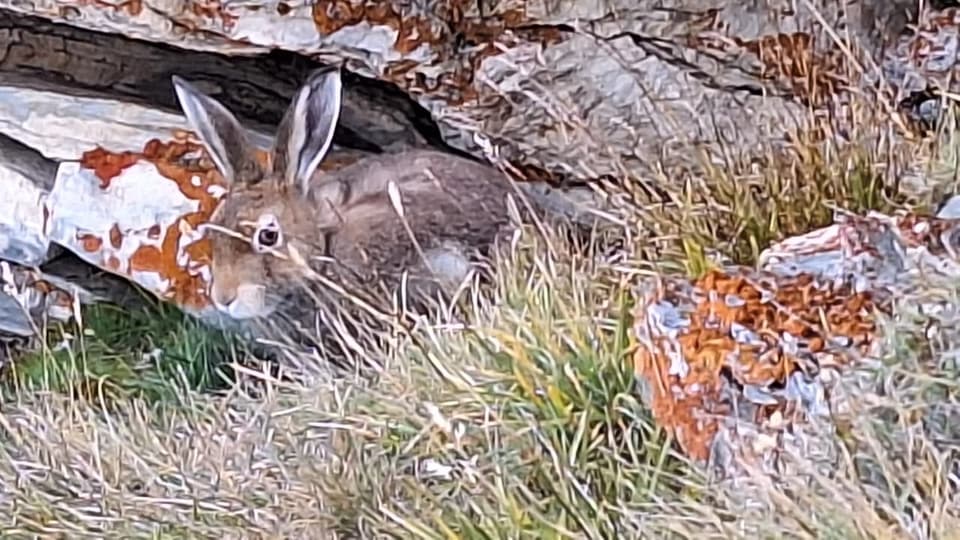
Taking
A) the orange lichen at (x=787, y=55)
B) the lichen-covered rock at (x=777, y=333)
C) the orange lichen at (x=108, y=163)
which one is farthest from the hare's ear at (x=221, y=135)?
the lichen-covered rock at (x=777, y=333)

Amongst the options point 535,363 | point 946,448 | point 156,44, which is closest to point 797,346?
point 946,448

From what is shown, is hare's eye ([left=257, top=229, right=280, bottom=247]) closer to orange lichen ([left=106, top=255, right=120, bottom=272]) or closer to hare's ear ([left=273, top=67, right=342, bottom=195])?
hare's ear ([left=273, top=67, right=342, bottom=195])

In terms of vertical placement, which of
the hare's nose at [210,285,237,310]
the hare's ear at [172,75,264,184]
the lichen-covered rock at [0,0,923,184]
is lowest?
the hare's nose at [210,285,237,310]

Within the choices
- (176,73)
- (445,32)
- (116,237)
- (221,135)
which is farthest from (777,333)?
(176,73)

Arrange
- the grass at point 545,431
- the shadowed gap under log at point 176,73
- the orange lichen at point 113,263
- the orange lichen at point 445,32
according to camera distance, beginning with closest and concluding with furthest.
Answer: the grass at point 545,431, the orange lichen at point 445,32, the orange lichen at point 113,263, the shadowed gap under log at point 176,73

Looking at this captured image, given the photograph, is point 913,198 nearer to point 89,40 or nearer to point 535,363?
point 535,363

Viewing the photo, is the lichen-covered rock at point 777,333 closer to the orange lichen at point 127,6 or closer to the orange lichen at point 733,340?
the orange lichen at point 733,340

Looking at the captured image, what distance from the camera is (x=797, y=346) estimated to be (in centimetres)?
284

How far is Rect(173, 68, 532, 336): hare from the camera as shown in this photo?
4383 millimetres

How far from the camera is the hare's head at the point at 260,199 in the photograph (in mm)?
4359

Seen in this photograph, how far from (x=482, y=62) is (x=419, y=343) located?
1.13 meters

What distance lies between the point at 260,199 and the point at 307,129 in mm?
267

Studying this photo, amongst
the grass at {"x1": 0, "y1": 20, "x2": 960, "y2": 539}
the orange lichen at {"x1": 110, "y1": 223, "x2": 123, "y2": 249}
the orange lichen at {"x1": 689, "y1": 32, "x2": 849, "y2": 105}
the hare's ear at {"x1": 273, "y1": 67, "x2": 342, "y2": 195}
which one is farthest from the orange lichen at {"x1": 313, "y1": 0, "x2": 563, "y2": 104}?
the orange lichen at {"x1": 110, "y1": 223, "x2": 123, "y2": 249}

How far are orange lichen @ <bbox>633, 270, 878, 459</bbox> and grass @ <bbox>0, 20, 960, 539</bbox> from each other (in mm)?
69
